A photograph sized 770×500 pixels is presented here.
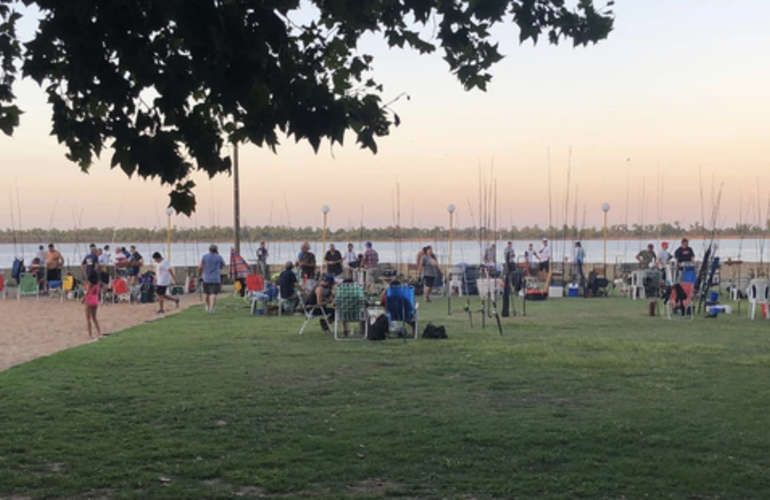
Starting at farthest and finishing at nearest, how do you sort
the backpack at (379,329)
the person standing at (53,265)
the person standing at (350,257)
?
→ the person standing at (53,265)
the person standing at (350,257)
the backpack at (379,329)

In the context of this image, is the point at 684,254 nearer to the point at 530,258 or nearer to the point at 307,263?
the point at 530,258

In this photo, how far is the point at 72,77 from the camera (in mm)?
5992

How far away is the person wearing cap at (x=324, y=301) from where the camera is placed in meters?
16.2

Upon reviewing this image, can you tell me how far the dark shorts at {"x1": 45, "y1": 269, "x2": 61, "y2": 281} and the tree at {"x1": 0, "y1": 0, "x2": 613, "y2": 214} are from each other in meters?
23.4

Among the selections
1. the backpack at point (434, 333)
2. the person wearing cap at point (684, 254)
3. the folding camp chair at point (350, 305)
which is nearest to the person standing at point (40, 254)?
the person wearing cap at point (684, 254)

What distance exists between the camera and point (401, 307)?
1531 cm

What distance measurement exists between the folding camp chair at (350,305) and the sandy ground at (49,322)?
402 cm

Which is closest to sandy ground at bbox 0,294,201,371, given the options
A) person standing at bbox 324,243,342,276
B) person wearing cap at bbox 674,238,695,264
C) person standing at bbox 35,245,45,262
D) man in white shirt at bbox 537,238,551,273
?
person standing at bbox 35,245,45,262

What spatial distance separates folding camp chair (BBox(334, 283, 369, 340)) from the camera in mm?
15250

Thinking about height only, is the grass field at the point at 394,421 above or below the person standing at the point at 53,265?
below

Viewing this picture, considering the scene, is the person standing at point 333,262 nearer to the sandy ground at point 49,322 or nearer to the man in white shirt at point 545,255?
the sandy ground at point 49,322

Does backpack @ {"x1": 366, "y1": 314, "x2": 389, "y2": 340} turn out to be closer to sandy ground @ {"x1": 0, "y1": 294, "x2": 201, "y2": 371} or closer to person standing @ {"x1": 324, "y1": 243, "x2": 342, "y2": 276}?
sandy ground @ {"x1": 0, "y1": 294, "x2": 201, "y2": 371}

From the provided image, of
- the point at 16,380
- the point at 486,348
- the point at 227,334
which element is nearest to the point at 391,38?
the point at 16,380

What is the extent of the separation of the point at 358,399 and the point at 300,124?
4.11 m
